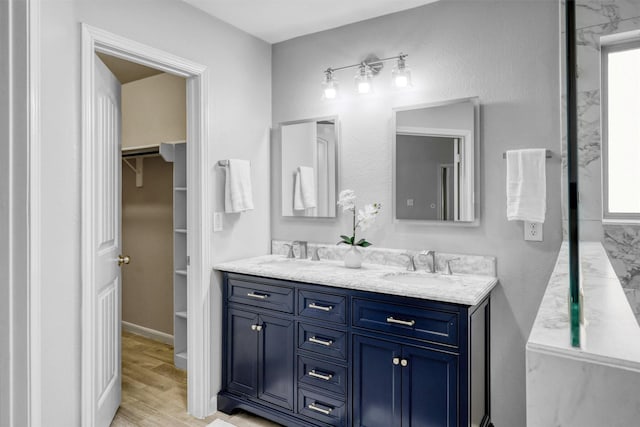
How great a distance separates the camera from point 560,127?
6.53 ft

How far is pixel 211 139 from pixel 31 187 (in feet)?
3.71

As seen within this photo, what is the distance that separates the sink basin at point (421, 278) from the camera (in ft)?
7.00

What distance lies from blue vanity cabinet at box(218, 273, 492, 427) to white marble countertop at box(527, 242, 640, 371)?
88cm

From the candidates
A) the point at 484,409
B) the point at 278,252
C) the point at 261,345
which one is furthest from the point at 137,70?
the point at 484,409

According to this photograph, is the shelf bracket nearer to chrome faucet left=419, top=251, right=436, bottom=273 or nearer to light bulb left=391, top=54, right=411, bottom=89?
light bulb left=391, top=54, right=411, bottom=89

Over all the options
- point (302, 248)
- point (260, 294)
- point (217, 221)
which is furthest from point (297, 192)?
point (260, 294)

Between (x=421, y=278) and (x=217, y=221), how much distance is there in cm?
136

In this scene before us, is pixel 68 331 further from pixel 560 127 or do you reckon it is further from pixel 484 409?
→ pixel 560 127

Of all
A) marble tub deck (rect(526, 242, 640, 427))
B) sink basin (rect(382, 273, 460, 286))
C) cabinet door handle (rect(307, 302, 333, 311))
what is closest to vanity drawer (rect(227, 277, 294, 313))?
cabinet door handle (rect(307, 302, 333, 311))

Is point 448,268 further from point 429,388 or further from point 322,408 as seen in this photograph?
point 322,408

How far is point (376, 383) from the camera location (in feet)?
6.40

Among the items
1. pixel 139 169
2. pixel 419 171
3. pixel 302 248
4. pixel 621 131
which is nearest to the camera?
pixel 621 131

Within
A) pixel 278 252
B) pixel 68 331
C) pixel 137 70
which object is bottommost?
pixel 68 331
